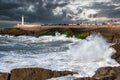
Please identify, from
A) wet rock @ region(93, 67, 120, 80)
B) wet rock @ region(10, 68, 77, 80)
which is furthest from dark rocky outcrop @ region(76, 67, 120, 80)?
wet rock @ region(10, 68, 77, 80)

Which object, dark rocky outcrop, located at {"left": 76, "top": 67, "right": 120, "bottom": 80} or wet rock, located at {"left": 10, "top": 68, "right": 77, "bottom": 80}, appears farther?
wet rock, located at {"left": 10, "top": 68, "right": 77, "bottom": 80}

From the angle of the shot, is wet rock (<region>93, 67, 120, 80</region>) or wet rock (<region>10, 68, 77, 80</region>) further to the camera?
wet rock (<region>10, 68, 77, 80</region>)

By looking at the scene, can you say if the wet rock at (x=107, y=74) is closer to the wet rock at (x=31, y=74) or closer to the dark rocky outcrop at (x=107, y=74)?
the dark rocky outcrop at (x=107, y=74)

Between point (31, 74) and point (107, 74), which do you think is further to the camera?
point (31, 74)

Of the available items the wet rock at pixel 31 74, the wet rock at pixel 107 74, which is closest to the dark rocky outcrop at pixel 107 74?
the wet rock at pixel 107 74

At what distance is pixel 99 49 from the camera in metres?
21.5

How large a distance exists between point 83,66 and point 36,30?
168 ft

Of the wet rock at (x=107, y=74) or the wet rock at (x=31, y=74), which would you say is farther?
the wet rock at (x=31, y=74)

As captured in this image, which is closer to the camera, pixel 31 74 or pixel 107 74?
pixel 107 74

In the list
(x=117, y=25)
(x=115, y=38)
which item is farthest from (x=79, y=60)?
(x=117, y=25)

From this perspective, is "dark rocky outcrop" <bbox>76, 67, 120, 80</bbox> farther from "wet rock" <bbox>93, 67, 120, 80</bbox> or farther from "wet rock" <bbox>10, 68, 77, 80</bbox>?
"wet rock" <bbox>10, 68, 77, 80</bbox>

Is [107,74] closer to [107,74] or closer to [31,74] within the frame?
[107,74]

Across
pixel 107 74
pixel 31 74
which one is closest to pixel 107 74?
pixel 107 74

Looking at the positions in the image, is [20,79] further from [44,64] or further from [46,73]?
[44,64]
